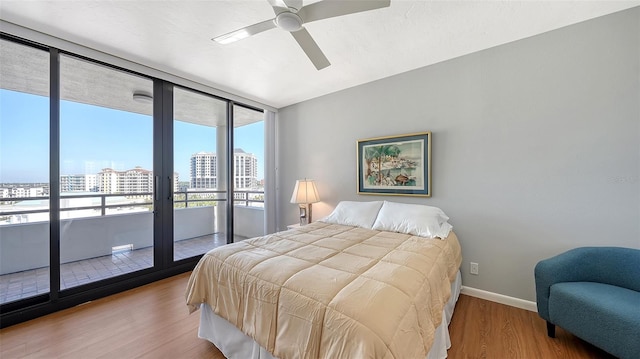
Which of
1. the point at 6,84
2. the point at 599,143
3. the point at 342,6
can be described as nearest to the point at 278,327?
the point at 342,6

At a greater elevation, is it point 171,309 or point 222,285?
point 222,285

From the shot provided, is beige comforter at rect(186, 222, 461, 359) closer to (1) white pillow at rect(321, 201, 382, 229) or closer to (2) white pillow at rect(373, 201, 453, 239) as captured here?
(2) white pillow at rect(373, 201, 453, 239)

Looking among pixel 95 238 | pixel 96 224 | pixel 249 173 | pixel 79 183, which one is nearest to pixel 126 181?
pixel 79 183

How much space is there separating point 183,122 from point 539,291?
428cm

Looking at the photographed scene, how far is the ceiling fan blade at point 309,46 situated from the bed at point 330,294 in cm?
156

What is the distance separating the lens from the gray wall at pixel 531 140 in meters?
1.89

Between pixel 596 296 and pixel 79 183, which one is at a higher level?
pixel 79 183

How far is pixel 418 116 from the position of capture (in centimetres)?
283

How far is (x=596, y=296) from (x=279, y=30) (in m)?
3.10

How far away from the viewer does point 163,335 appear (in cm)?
188

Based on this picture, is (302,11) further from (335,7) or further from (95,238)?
(95,238)

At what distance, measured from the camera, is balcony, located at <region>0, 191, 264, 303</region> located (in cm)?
228

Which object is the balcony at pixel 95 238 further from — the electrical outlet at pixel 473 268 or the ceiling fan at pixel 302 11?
the electrical outlet at pixel 473 268

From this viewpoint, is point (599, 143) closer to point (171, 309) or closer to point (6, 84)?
point (171, 309)
